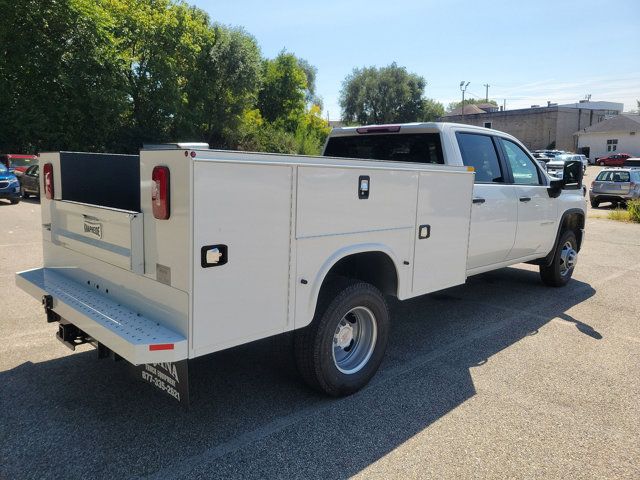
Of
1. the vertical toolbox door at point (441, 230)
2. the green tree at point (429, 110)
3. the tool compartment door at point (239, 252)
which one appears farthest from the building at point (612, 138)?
the tool compartment door at point (239, 252)

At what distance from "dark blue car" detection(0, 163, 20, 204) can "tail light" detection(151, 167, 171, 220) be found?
55.6 ft

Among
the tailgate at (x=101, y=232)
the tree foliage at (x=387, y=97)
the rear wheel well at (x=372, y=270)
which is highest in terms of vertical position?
the tree foliage at (x=387, y=97)

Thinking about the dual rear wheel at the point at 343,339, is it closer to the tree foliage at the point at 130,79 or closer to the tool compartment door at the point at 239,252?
the tool compartment door at the point at 239,252

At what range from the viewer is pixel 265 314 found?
121 inches

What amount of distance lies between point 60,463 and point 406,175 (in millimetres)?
2999

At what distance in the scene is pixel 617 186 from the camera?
21.4 m

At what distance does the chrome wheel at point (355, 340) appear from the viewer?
A: 3.88m

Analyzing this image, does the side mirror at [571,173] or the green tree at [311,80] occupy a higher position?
the green tree at [311,80]

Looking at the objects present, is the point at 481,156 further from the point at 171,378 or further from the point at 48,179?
the point at 48,179

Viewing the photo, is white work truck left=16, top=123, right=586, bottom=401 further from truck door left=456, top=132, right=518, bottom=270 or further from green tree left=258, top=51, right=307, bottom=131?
green tree left=258, top=51, right=307, bottom=131

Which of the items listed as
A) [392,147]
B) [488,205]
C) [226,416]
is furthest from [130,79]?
[226,416]

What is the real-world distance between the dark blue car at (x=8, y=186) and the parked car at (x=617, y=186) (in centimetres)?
2286

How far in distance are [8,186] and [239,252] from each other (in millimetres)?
17261

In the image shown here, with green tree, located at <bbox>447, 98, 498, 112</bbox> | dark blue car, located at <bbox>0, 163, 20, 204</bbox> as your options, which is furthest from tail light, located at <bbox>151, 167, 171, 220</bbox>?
green tree, located at <bbox>447, 98, 498, 112</bbox>
